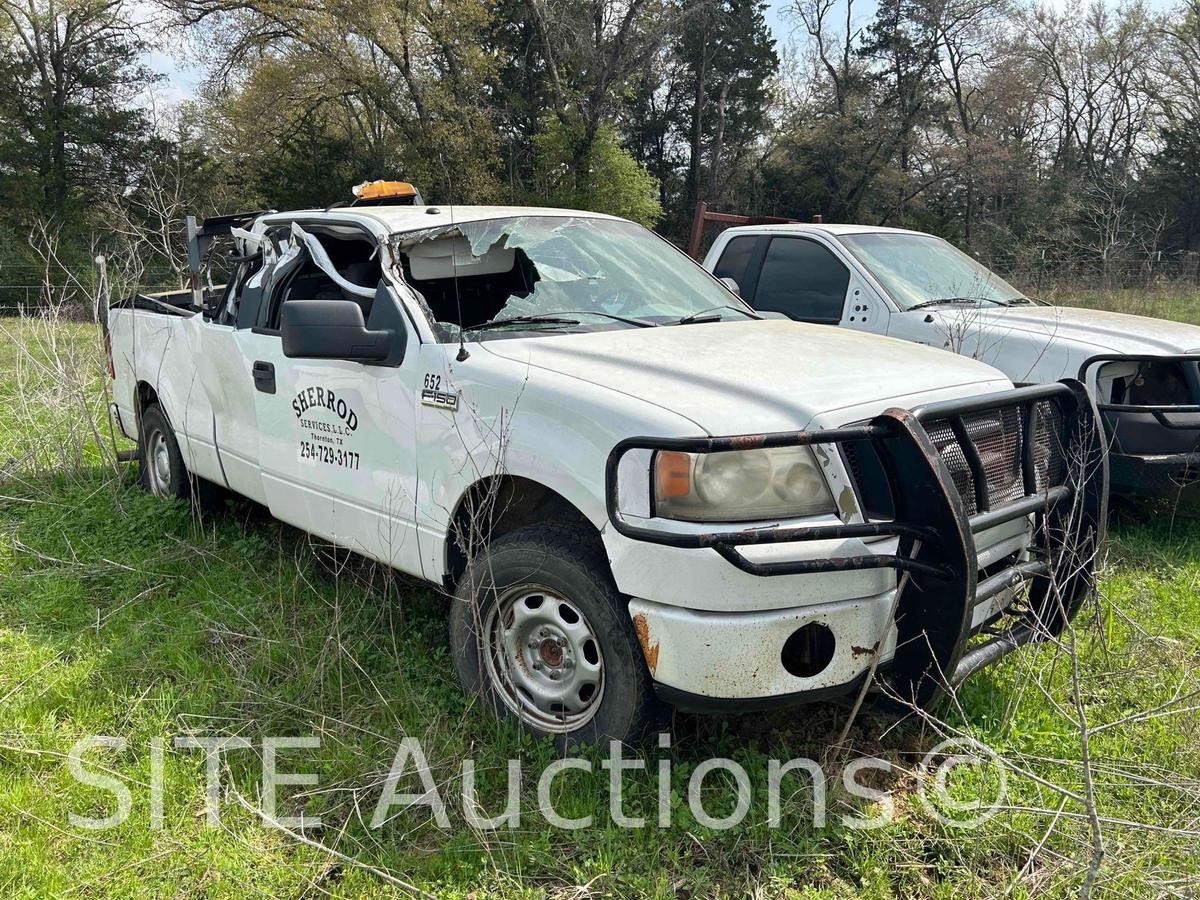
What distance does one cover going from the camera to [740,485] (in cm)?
256

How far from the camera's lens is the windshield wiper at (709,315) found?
3774mm

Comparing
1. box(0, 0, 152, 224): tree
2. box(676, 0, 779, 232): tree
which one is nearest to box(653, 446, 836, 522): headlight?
box(0, 0, 152, 224): tree

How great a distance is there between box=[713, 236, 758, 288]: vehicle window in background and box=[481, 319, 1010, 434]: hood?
334 cm

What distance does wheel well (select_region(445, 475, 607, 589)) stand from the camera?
9.87ft

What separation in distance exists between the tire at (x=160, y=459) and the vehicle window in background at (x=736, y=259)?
4003mm

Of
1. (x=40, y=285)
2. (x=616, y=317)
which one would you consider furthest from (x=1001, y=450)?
(x=40, y=285)

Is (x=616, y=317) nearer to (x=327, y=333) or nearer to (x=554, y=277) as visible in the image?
(x=554, y=277)

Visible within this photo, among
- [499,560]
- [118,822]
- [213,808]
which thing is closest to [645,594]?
[499,560]

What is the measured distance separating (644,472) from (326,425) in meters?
1.74

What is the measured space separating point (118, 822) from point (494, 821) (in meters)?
1.14

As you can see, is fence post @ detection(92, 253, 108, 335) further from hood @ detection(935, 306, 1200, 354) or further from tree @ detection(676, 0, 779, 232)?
tree @ detection(676, 0, 779, 232)

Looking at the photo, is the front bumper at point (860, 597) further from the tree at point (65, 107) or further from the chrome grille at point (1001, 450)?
the tree at point (65, 107)

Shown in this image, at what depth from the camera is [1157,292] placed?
1789 centimetres

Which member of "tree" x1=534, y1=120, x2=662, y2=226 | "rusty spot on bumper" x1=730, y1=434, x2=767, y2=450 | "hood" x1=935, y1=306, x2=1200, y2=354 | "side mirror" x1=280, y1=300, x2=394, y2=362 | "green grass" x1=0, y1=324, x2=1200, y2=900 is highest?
"tree" x1=534, y1=120, x2=662, y2=226
